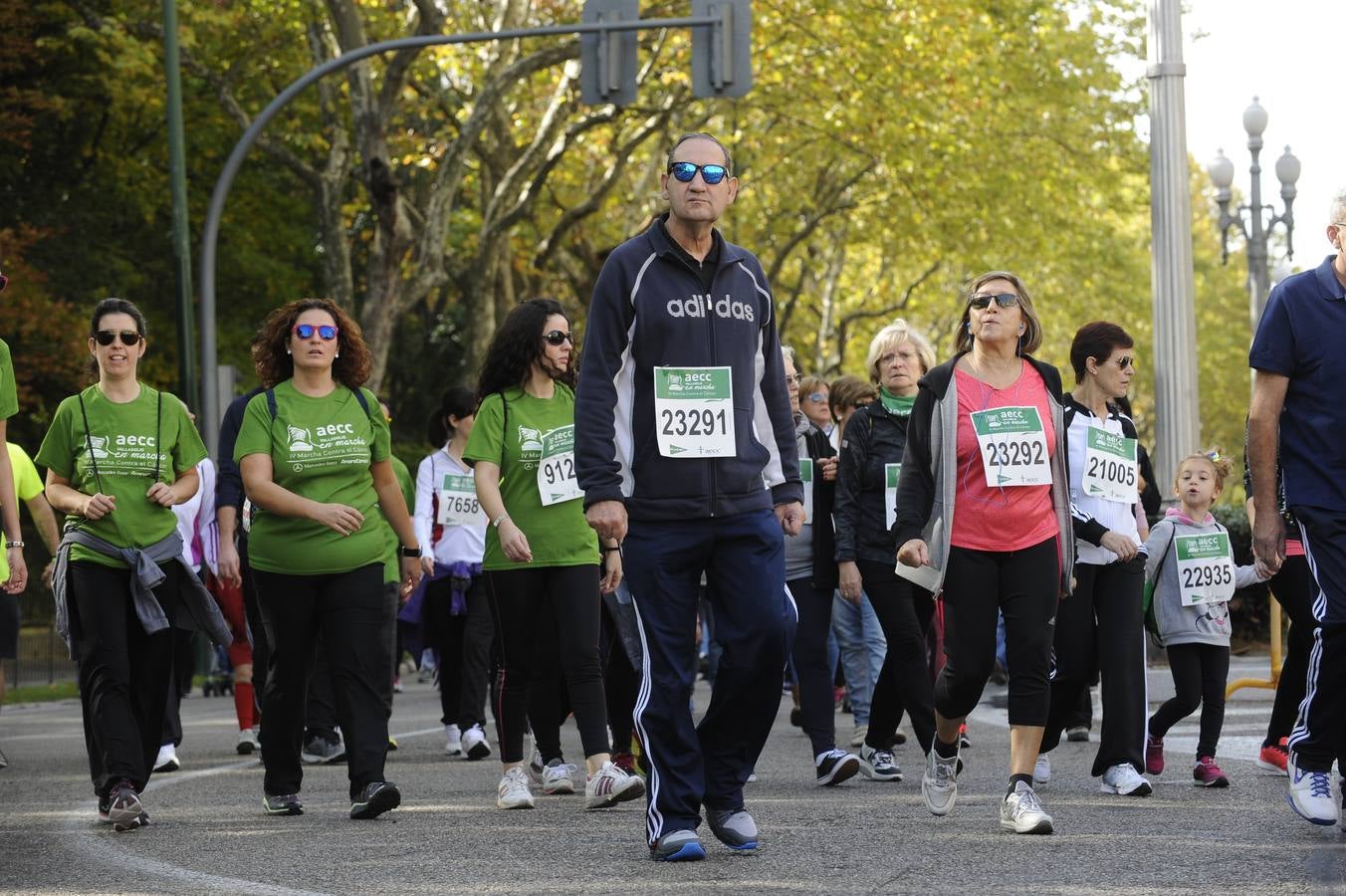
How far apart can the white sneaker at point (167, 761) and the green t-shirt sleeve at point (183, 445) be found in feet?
7.89

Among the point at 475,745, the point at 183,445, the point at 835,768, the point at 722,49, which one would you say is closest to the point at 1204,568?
the point at 835,768

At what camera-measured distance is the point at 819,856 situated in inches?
263

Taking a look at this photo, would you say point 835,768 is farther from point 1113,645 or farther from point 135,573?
point 135,573

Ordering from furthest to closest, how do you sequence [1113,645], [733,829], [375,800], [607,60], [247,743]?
[607,60] → [247,743] → [1113,645] → [375,800] → [733,829]

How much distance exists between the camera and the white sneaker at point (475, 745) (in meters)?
11.1

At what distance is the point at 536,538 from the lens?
845cm

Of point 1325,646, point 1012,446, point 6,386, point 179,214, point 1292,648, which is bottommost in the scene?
point 1292,648

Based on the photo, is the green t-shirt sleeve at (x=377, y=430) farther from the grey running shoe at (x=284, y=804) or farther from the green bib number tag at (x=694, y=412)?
the green bib number tag at (x=694, y=412)

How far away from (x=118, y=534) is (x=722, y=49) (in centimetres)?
1033

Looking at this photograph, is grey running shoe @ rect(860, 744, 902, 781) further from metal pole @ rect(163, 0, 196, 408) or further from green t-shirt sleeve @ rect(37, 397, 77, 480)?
metal pole @ rect(163, 0, 196, 408)

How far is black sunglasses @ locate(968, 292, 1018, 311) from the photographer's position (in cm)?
739

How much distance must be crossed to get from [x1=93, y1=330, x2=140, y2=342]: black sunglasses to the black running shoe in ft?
6.39

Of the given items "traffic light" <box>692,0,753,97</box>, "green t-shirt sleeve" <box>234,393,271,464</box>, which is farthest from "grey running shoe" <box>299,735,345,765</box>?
"traffic light" <box>692,0,753,97</box>

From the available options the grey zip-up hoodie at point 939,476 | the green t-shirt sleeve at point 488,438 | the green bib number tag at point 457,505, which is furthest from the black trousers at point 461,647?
the grey zip-up hoodie at point 939,476
